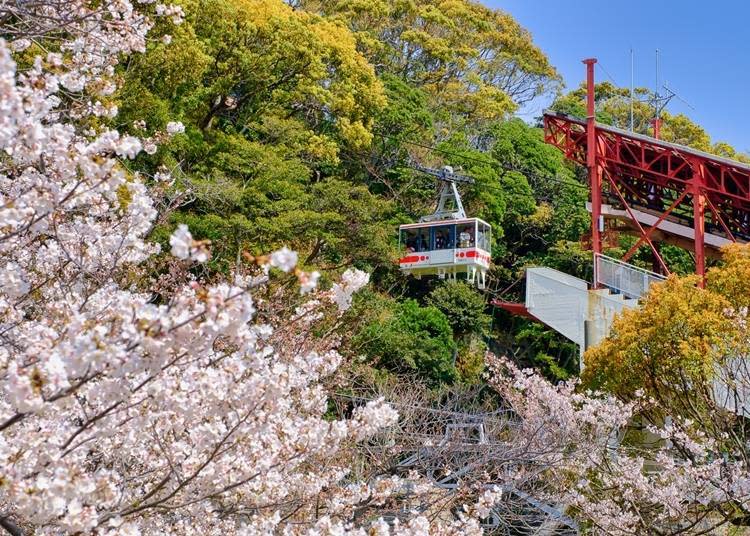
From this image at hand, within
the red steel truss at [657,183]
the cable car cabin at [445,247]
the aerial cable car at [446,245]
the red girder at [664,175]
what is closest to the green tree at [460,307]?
the aerial cable car at [446,245]

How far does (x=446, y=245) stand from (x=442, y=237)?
8.2 inches

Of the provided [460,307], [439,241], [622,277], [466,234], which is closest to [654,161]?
[622,277]

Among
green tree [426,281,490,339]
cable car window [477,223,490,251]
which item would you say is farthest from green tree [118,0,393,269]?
cable car window [477,223,490,251]

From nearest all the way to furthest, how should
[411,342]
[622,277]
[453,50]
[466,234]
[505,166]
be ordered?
[411,342], [622,277], [466,234], [505,166], [453,50]

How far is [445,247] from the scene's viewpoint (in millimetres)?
19375

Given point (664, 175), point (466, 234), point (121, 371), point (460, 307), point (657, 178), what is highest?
point (657, 178)

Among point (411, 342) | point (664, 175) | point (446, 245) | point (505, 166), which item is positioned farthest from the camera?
point (505, 166)

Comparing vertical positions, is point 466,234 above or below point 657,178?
below

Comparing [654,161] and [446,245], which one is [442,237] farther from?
[654,161]

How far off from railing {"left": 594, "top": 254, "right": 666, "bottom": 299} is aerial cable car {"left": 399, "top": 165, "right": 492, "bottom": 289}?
2.92 metres

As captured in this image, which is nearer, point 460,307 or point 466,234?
point 466,234

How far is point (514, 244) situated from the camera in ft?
79.2

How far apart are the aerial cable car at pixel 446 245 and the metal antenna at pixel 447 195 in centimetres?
2

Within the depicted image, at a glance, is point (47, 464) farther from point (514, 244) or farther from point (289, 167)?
point (514, 244)
